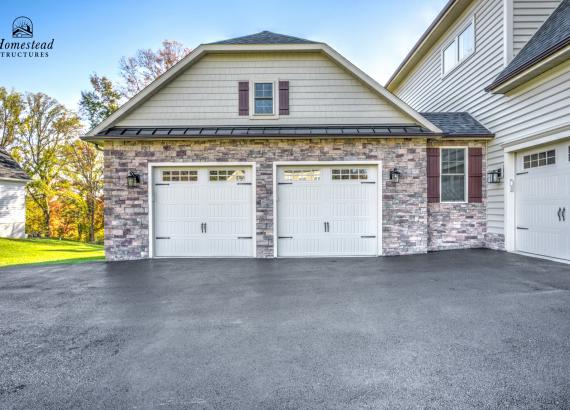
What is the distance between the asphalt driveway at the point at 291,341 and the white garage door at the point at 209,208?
6.69ft

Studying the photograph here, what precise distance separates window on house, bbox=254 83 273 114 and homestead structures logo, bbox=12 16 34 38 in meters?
8.97

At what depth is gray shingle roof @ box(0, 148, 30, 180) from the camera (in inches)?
687

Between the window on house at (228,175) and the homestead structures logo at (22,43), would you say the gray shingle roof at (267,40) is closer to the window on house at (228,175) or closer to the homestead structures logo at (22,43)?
the window on house at (228,175)

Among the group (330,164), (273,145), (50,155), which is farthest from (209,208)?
(50,155)

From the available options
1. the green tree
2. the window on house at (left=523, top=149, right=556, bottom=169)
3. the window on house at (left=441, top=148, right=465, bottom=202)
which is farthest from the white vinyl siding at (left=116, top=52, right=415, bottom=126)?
the green tree

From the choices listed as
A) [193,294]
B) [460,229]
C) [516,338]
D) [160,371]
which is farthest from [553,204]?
[160,371]

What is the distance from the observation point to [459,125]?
884cm

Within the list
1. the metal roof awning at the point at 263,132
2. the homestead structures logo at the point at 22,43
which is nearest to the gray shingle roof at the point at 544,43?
the metal roof awning at the point at 263,132

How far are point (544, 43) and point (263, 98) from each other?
21.0 ft

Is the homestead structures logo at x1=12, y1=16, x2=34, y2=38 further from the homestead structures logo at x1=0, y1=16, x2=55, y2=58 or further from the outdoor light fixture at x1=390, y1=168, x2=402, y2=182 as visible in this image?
the outdoor light fixture at x1=390, y1=168, x2=402, y2=182

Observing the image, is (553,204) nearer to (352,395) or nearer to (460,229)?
(460,229)

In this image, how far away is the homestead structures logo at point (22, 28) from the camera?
1084 cm

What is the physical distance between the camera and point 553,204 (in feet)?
22.2

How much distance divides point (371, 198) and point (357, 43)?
31.8ft
